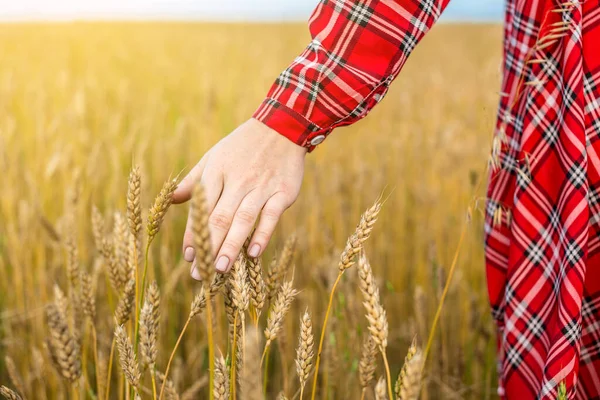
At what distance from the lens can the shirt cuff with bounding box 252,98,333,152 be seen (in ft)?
2.40

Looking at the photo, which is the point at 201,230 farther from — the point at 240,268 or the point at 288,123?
the point at 288,123

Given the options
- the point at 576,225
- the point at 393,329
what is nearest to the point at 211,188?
the point at 576,225

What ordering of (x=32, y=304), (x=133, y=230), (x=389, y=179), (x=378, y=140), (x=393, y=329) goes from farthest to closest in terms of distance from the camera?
(x=378, y=140), (x=389, y=179), (x=393, y=329), (x=32, y=304), (x=133, y=230)

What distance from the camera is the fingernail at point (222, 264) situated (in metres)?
0.64

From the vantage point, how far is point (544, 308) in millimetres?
814

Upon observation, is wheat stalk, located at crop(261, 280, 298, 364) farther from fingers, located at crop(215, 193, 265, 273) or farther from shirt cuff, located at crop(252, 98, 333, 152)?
shirt cuff, located at crop(252, 98, 333, 152)

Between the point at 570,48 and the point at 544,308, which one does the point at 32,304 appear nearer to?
the point at 544,308

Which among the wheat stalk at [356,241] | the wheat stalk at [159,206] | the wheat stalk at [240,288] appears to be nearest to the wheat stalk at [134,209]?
the wheat stalk at [159,206]

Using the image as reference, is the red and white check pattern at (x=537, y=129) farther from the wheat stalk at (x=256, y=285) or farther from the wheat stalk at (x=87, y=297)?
the wheat stalk at (x=87, y=297)

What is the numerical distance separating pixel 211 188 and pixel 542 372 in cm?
55

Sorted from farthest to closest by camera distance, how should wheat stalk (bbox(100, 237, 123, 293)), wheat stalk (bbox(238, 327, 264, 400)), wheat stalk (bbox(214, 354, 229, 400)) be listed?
wheat stalk (bbox(100, 237, 123, 293))
wheat stalk (bbox(214, 354, 229, 400))
wheat stalk (bbox(238, 327, 264, 400))

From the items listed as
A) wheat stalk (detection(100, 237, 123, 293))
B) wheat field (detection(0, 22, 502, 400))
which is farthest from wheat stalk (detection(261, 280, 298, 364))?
wheat stalk (detection(100, 237, 123, 293))

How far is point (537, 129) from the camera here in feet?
2.65

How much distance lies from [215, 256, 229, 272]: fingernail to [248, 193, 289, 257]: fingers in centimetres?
4
